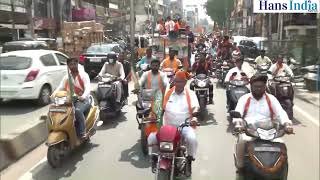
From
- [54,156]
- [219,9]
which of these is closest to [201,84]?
[54,156]

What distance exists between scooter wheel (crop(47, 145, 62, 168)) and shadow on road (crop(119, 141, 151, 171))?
38.1 inches

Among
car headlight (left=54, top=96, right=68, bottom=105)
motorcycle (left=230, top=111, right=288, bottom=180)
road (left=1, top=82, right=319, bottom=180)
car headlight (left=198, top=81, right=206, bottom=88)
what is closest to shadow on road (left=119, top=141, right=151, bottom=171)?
road (left=1, top=82, right=319, bottom=180)

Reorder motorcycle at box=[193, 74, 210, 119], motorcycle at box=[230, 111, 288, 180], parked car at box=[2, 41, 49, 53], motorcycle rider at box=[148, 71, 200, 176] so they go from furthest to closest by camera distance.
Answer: parked car at box=[2, 41, 49, 53], motorcycle at box=[193, 74, 210, 119], motorcycle rider at box=[148, 71, 200, 176], motorcycle at box=[230, 111, 288, 180]

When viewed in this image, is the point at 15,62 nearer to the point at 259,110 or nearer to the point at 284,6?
the point at 259,110

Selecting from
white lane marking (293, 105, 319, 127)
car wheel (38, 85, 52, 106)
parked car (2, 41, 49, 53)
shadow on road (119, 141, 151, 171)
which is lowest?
shadow on road (119, 141, 151, 171)

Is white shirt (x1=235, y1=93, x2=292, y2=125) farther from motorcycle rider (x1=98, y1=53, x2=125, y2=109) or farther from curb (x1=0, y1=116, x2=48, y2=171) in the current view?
motorcycle rider (x1=98, y1=53, x2=125, y2=109)

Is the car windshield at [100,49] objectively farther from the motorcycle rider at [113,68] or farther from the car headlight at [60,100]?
the car headlight at [60,100]

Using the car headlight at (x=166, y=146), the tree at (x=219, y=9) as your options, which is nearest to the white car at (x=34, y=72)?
the car headlight at (x=166, y=146)

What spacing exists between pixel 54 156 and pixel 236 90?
15.6 ft

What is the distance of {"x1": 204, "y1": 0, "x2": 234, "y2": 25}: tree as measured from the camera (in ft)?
294

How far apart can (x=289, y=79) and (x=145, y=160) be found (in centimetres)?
497

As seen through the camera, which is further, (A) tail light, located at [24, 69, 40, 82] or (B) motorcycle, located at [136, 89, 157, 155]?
(A) tail light, located at [24, 69, 40, 82]

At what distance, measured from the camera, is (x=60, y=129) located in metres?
7.28

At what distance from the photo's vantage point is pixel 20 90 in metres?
11.6
